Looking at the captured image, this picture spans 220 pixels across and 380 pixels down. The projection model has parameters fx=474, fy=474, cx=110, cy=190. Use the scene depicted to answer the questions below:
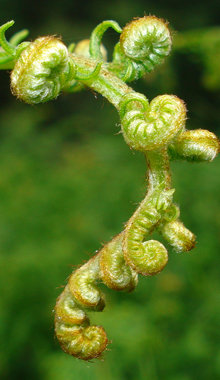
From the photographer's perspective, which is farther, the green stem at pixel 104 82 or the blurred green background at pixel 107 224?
the blurred green background at pixel 107 224

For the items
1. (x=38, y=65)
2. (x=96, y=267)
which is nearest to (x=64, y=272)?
(x=96, y=267)

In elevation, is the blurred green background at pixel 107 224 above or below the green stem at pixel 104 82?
below

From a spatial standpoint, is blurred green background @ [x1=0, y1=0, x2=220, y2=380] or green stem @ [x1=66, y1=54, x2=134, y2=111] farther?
blurred green background @ [x1=0, y1=0, x2=220, y2=380]

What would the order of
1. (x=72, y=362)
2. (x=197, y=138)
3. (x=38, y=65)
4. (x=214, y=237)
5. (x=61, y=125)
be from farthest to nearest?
1. (x=61, y=125)
2. (x=214, y=237)
3. (x=72, y=362)
4. (x=197, y=138)
5. (x=38, y=65)

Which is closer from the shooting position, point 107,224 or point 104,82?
point 104,82

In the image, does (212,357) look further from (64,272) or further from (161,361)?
(64,272)

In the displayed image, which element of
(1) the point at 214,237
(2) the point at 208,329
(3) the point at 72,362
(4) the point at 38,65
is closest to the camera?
(4) the point at 38,65

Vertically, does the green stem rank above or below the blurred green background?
above

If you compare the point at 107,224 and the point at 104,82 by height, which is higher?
the point at 104,82
